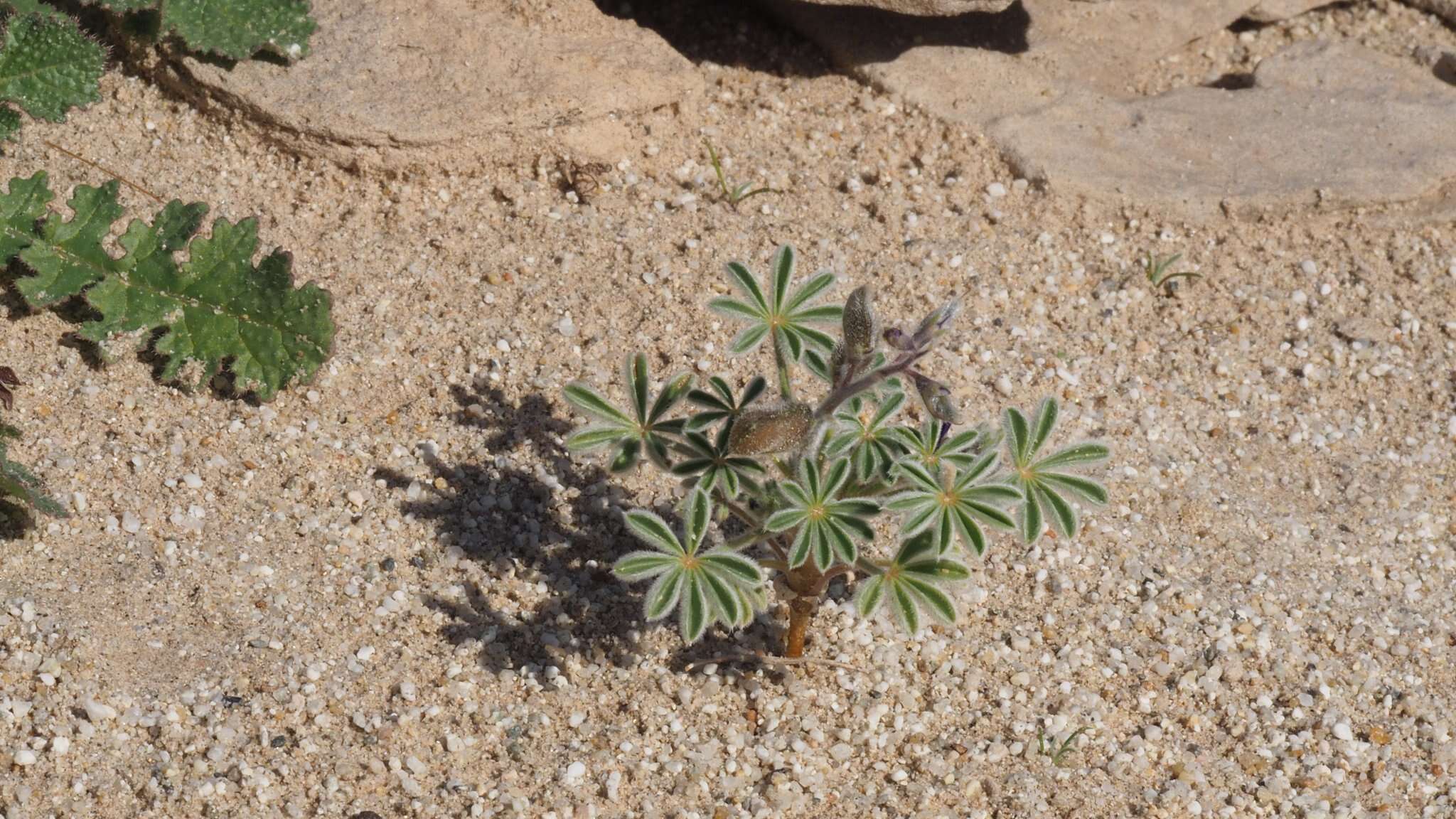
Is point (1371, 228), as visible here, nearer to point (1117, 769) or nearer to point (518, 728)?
point (1117, 769)

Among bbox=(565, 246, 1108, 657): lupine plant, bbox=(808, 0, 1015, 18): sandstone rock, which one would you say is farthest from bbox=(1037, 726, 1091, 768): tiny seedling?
bbox=(808, 0, 1015, 18): sandstone rock

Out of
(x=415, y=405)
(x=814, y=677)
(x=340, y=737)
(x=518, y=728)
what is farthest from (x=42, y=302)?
(x=814, y=677)

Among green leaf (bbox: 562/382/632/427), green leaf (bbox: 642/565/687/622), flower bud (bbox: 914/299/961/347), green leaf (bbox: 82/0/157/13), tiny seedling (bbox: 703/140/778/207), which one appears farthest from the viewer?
tiny seedling (bbox: 703/140/778/207)

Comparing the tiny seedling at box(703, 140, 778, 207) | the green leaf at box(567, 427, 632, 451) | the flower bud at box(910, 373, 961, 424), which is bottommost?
the tiny seedling at box(703, 140, 778, 207)

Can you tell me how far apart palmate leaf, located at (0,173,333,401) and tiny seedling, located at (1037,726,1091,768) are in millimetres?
1832

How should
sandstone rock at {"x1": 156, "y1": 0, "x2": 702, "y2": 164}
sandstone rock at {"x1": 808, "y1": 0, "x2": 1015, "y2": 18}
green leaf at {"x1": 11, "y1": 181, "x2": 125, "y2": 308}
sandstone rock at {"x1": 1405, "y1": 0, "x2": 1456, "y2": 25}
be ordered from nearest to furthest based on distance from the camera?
green leaf at {"x1": 11, "y1": 181, "x2": 125, "y2": 308} < sandstone rock at {"x1": 156, "y1": 0, "x2": 702, "y2": 164} < sandstone rock at {"x1": 808, "y1": 0, "x2": 1015, "y2": 18} < sandstone rock at {"x1": 1405, "y1": 0, "x2": 1456, "y2": 25}

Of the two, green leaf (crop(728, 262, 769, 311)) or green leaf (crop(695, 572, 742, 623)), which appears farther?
green leaf (crop(728, 262, 769, 311))

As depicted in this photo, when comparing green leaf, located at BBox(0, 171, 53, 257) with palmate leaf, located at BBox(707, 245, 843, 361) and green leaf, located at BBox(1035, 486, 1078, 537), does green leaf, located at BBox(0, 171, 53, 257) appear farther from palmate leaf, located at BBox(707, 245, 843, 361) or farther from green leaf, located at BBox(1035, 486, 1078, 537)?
green leaf, located at BBox(1035, 486, 1078, 537)

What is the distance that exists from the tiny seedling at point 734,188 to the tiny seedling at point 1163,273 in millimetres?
1098

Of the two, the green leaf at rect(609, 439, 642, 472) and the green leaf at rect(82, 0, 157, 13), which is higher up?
the green leaf at rect(82, 0, 157, 13)

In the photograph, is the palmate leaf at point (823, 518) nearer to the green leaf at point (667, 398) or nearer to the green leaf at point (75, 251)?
the green leaf at point (667, 398)

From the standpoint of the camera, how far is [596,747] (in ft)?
10.0

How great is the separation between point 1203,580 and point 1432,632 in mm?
527

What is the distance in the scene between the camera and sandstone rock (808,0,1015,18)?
4410mm
